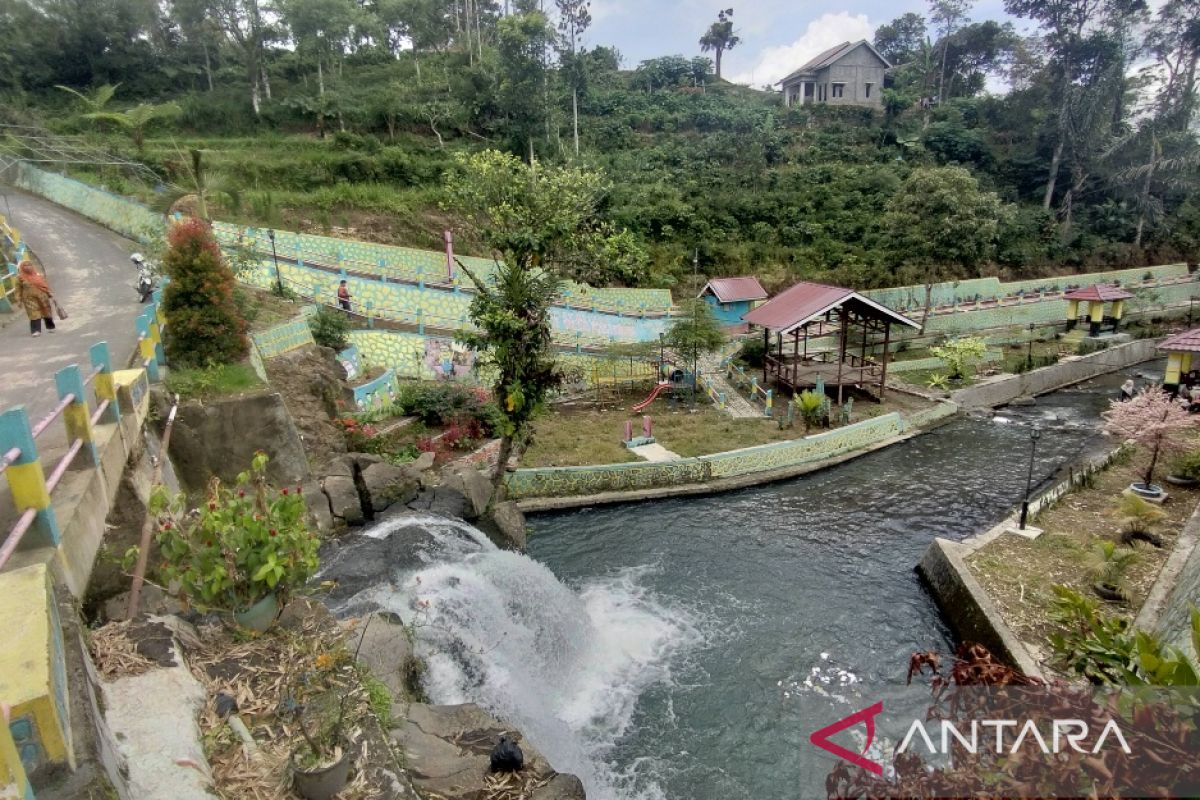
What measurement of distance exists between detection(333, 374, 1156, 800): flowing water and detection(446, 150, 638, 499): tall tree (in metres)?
3.33

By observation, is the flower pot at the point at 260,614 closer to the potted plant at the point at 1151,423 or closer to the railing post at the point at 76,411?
the railing post at the point at 76,411

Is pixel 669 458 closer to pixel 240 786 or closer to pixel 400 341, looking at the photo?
pixel 400 341

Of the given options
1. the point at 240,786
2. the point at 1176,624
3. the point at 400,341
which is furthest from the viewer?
the point at 400,341

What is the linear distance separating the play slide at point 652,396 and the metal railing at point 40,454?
15595 mm

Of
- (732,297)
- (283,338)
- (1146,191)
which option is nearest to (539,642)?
(283,338)

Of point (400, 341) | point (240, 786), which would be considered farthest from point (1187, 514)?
point (400, 341)

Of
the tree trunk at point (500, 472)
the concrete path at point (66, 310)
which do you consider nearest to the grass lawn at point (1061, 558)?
the tree trunk at point (500, 472)

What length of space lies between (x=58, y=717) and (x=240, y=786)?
1.58 metres

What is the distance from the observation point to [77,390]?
656 centimetres

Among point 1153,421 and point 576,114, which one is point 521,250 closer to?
point 1153,421

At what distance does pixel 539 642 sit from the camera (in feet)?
34.0

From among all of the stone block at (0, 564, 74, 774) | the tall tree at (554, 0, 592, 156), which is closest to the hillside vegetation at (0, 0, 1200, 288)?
the tall tree at (554, 0, 592, 156)

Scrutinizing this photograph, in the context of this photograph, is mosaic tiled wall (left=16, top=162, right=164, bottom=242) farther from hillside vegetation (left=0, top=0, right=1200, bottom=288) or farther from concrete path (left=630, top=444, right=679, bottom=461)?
concrete path (left=630, top=444, right=679, bottom=461)

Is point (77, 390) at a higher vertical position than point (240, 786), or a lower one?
higher
